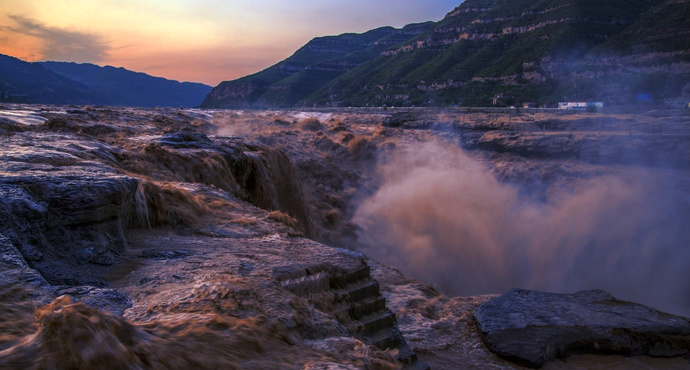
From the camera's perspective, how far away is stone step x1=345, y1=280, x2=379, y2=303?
4457 mm

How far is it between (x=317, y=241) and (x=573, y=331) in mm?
5878

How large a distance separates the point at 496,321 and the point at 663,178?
43.0 ft

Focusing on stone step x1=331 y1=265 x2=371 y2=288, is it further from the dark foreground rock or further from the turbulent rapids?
the dark foreground rock

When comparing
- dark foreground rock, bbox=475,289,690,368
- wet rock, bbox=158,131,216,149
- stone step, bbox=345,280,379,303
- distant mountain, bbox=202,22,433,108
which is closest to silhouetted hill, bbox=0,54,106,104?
wet rock, bbox=158,131,216,149

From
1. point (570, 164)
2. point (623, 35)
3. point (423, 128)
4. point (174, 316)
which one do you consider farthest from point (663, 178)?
point (623, 35)

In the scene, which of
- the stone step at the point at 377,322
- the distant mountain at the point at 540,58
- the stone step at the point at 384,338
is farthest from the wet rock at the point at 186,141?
the distant mountain at the point at 540,58

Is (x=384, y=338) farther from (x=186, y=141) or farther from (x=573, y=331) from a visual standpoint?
(x=186, y=141)

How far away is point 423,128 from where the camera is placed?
25375 millimetres

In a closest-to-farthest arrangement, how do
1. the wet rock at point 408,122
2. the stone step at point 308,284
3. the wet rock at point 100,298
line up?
the wet rock at point 100,298 < the stone step at point 308,284 < the wet rock at point 408,122

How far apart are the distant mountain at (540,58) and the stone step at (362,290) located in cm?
3655

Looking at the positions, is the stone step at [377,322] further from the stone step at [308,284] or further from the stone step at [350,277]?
the stone step at [308,284]

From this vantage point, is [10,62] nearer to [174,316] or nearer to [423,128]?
[423,128]

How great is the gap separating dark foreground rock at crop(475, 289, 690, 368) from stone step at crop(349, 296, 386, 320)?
1.70 meters

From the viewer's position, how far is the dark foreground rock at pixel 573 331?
5.27 m
